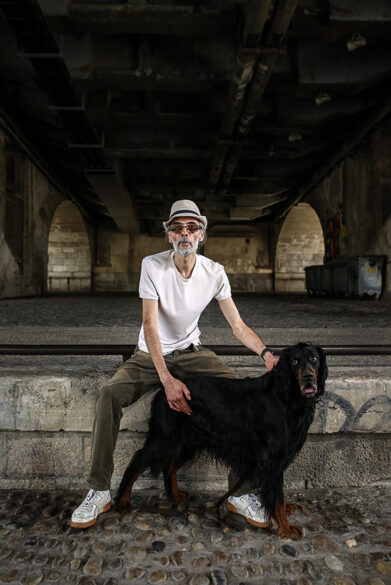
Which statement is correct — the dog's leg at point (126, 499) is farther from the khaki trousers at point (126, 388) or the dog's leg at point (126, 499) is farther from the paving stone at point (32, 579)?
the paving stone at point (32, 579)

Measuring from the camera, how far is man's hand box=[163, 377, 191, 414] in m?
2.10

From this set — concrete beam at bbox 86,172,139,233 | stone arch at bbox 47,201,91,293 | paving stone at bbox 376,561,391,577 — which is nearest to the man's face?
paving stone at bbox 376,561,391,577

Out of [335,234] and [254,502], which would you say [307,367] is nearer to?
[254,502]

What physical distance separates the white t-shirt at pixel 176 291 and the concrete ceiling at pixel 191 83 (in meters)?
4.72

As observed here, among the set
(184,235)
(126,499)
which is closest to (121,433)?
(126,499)

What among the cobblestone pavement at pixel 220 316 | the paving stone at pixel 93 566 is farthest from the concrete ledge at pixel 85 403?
the cobblestone pavement at pixel 220 316

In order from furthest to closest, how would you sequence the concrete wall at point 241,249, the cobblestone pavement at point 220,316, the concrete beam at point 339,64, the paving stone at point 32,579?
1. the concrete wall at point 241,249
2. the concrete beam at point 339,64
3. the cobblestone pavement at point 220,316
4. the paving stone at point 32,579

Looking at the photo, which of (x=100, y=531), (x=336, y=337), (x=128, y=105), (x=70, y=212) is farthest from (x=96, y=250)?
(x=100, y=531)

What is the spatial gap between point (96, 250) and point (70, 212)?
4.20 metres

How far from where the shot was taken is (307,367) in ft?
6.10

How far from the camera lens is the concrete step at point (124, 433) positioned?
2523 millimetres

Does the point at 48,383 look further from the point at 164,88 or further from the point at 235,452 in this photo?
the point at 164,88

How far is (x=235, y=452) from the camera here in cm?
208

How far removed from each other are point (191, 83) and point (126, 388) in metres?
7.57
